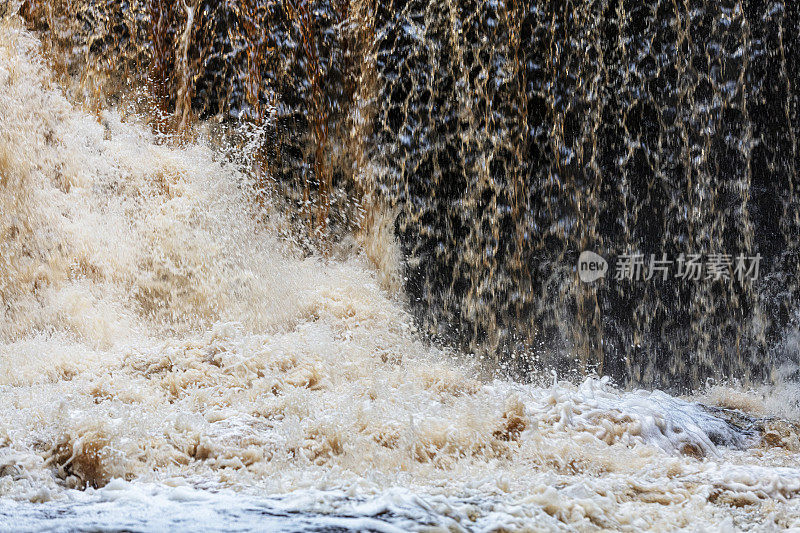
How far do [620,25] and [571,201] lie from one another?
118 centimetres

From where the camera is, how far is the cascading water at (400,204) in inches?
144

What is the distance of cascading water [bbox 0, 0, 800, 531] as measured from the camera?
3.67 m

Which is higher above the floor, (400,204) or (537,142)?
(537,142)

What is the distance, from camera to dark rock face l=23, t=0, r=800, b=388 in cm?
438

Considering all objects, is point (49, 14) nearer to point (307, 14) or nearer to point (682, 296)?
point (307, 14)

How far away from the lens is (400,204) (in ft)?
16.1

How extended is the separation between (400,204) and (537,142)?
41.5 inches

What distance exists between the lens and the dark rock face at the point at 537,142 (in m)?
4.38

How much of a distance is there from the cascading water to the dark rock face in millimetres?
15

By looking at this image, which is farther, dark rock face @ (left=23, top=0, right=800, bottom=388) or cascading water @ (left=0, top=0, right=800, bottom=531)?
dark rock face @ (left=23, top=0, right=800, bottom=388)

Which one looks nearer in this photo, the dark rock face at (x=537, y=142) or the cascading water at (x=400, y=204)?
the cascading water at (x=400, y=204)

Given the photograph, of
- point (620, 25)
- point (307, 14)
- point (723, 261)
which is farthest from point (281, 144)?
point (723, 261)

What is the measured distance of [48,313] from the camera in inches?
160

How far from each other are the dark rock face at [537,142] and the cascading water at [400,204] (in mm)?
15
